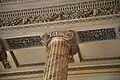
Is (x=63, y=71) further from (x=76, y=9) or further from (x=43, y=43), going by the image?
(x=76, y=9)

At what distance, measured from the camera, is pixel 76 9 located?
6.11m

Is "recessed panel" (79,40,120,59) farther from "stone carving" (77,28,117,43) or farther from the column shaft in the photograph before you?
the column shaft

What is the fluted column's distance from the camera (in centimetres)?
520

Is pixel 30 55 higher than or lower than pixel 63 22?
lower

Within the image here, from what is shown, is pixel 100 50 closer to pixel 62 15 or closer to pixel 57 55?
pixel 62 15

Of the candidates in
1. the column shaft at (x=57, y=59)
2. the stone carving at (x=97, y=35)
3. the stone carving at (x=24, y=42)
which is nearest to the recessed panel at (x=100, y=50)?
the stone carving at (x=97, y=35)

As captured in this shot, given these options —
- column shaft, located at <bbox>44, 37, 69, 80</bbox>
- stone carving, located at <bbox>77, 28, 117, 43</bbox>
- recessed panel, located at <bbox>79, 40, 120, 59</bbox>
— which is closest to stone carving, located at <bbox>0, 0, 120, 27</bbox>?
stone carving, located at <bbox>77, 28, 117, 43</bbox>

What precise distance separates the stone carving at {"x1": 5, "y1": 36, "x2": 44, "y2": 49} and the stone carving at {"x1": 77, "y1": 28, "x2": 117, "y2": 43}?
769 millimetres

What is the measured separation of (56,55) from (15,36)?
114cm

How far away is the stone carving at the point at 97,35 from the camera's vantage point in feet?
19.8

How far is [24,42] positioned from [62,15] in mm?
916

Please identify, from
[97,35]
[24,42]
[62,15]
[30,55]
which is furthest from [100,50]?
[24,42]

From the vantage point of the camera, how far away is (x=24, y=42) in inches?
251

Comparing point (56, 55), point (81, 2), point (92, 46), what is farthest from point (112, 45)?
point (56, 55)
